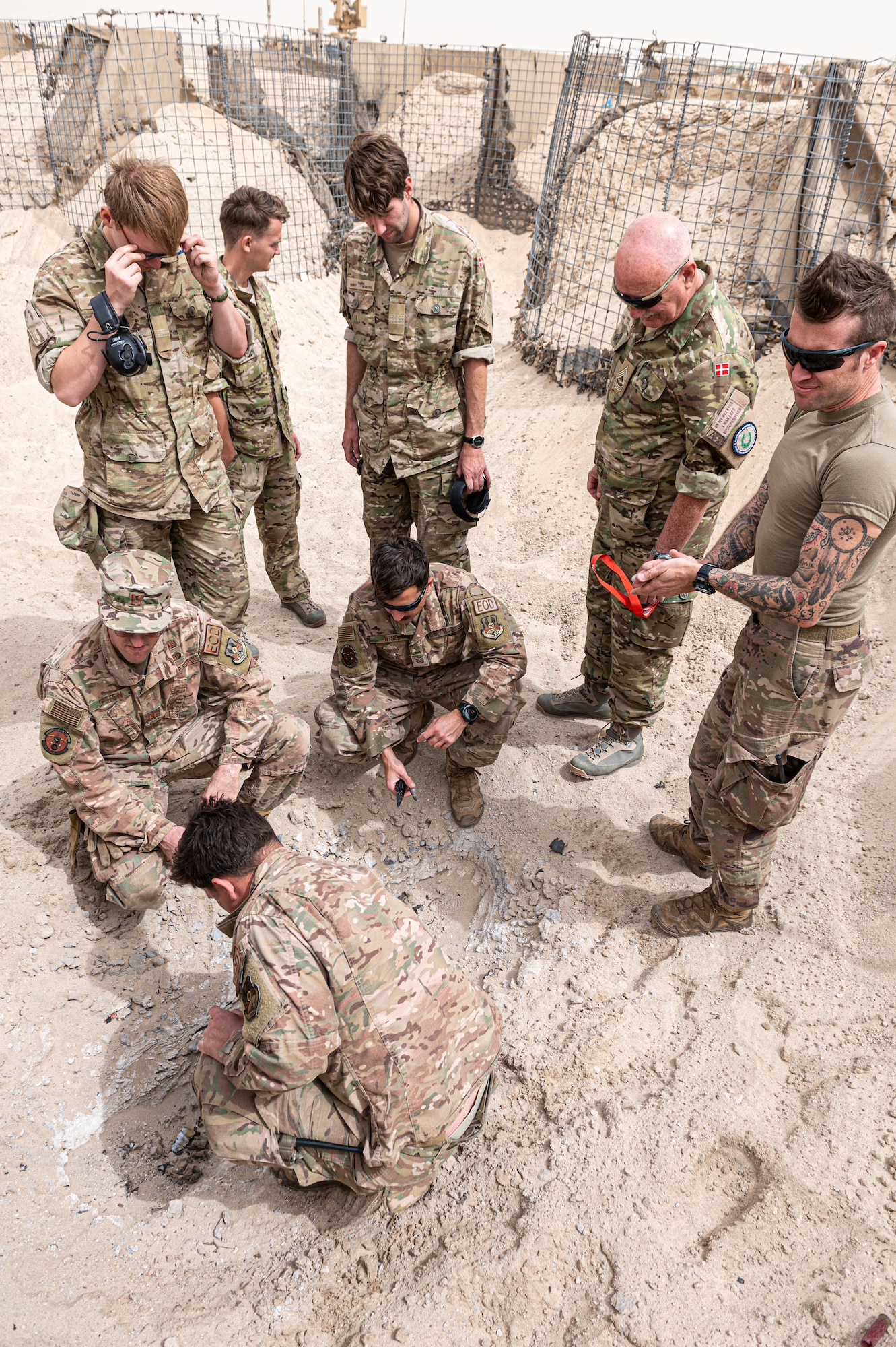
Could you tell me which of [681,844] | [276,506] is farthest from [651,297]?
[276,506]

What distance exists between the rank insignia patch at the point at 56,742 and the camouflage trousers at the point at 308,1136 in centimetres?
130

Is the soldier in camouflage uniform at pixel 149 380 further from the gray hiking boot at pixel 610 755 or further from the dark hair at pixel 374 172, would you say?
the gray hiking boot at pixel 610 755

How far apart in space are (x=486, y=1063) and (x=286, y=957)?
776mm

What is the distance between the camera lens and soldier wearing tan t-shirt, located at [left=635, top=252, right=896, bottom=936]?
89.2 inches

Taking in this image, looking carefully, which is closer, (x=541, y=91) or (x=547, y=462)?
(x=547, y=462)

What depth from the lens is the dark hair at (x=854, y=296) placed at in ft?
7.18

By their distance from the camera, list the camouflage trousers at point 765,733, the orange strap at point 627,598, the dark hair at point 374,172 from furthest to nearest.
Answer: the orange strap at point 627,598 < the dark hair at point 374,172 < the camouflage trousers at point 765,733

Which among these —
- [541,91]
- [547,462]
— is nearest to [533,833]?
[547,462]

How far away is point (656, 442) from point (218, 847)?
2.31m

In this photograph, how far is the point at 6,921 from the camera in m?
3.19

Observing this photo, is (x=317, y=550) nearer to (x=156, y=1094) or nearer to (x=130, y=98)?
(x=156, y=1094)

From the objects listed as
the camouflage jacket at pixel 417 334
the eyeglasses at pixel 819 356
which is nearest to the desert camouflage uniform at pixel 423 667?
the camouflage jacket at pixel 417 334

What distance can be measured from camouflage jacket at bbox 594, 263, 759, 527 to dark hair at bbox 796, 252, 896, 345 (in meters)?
0.85

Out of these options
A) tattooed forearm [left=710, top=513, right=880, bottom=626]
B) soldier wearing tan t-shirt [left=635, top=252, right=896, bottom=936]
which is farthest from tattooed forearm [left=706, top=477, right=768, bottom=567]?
tattooed forearm [left=710, top=513, right=880, bottom=626]
